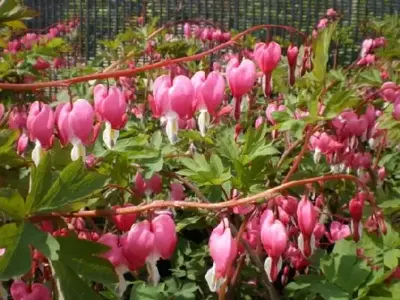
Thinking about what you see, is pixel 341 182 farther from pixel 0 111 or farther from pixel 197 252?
pixel 0 111

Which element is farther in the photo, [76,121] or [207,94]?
[207,94]

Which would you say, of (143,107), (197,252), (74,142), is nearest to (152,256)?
(74,142)

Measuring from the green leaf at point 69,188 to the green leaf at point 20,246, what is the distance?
0.12ft

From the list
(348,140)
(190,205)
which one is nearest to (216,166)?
(190,205)

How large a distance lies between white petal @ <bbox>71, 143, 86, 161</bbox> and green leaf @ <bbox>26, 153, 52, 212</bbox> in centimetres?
19

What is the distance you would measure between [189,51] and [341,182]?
142 centimetres

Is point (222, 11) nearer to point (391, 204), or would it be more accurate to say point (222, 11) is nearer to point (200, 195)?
Result: point (391, 204)

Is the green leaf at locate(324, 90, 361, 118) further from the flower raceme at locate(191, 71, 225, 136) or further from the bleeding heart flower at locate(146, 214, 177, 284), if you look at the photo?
the bleeding heart flower at locate(146, 214, 177, 284)

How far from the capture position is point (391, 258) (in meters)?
1.38

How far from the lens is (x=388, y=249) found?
1445mm

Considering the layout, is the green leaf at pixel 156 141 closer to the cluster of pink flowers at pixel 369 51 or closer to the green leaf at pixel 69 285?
the green leaf at pixel 69 285

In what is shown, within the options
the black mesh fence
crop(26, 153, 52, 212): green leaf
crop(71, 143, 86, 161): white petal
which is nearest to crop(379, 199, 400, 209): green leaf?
crop(71, 143, 86, 161): white petal

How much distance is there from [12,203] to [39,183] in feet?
0.13

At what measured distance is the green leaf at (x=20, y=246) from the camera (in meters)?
0.86
